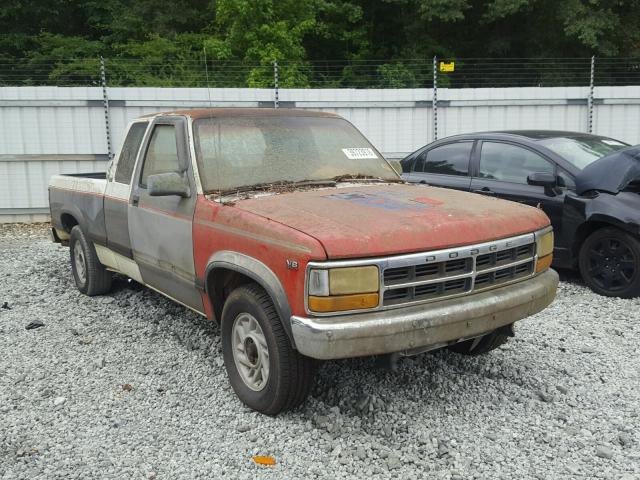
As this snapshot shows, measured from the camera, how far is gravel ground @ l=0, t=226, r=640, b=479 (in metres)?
3.10

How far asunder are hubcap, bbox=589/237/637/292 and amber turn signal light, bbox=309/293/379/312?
366 centimetres

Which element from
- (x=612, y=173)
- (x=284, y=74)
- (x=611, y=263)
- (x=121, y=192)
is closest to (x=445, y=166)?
(x=612, y=173)

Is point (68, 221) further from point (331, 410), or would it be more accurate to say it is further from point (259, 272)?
point (331, 410)

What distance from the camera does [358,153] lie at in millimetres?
4723

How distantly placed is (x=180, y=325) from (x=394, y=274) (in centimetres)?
267

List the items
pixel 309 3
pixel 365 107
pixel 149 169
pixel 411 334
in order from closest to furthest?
1. pixel 411 334
2. pixel 149 169
3. pixel 365 107
4. pixel 309 3

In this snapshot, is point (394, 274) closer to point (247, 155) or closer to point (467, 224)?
point (467, 224)

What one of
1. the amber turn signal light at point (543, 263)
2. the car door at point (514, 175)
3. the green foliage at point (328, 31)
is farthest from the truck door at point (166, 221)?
the green foliage at point (328, 31)

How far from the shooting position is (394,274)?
10.2 feet

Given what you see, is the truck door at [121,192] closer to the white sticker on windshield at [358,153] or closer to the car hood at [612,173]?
the white sticker on windshield at [358,153]

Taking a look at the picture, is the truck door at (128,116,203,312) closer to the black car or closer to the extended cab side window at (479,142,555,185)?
the black car

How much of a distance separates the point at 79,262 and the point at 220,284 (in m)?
3.01

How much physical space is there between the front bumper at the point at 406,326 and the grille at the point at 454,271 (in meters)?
0.06

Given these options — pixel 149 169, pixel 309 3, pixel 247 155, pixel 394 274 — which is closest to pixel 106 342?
pixel 149 169
